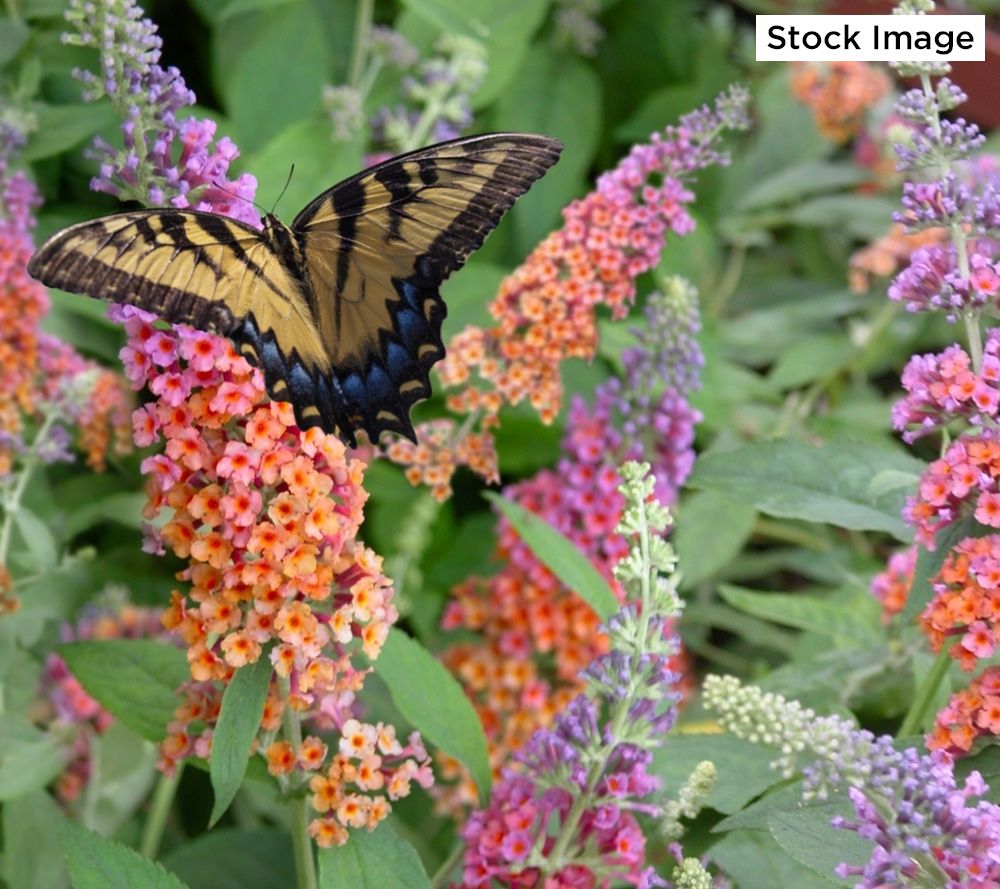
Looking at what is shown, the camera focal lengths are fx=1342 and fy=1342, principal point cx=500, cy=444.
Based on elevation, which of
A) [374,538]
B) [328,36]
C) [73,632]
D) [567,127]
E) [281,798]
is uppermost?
[328,36]

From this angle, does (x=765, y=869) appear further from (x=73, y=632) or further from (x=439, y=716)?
(x=73, y=632)

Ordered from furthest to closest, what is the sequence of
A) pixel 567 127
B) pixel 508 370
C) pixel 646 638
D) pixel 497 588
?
pixel 567 127, pixel 497 588, pixel 508 370, pixel 646 638

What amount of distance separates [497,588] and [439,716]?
59cm

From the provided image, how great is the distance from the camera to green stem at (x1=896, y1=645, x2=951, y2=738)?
Answer: 1855 millimetres

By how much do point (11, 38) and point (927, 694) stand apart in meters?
2.21

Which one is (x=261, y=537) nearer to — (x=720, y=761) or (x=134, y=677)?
(x=134, y=677)

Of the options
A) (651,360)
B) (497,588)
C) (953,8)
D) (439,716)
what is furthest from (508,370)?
(953,8)

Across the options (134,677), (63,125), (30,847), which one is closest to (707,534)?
(134,677)

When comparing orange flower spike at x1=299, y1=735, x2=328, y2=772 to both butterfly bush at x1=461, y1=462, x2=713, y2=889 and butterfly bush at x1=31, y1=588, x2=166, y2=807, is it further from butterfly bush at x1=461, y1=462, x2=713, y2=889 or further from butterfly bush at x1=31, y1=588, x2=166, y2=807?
butterfly bush at x1=31, y1=588, x2=166, y2=807

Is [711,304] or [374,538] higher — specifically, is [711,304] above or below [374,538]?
above

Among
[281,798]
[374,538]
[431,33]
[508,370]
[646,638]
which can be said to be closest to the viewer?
[646,638]

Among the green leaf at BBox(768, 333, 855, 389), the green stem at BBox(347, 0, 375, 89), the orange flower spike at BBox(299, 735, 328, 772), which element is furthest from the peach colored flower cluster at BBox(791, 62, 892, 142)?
the orange flower spike at BBox(299, 735, 328, 772)

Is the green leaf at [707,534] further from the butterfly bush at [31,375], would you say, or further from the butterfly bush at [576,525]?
the butterfly bush at [31,375]

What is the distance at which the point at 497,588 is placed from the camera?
100 inches
